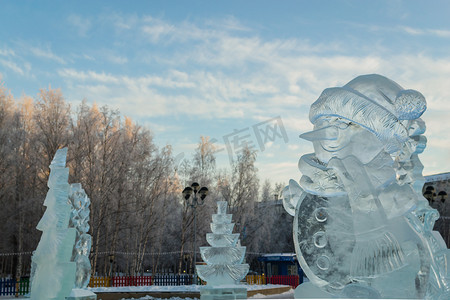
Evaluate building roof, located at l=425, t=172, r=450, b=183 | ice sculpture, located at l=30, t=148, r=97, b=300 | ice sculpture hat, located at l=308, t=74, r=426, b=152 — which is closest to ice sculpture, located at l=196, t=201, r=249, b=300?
ice sculpture, located at l=30, t=148, r=97, b=300

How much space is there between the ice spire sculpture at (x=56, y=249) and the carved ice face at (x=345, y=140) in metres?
5.46

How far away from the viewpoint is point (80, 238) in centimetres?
1011

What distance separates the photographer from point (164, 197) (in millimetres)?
29000

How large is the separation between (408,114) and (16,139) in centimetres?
2673

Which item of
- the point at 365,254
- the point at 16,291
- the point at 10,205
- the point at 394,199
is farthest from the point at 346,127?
the point at 10,205

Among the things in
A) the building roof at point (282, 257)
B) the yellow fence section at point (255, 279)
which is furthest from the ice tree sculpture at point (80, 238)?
the building roof at point (282, 257)

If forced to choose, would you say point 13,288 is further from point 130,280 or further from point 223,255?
point 223,255

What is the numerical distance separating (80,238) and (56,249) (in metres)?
2.32

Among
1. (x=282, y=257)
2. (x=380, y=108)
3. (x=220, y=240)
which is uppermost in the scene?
(x=380, y=108)

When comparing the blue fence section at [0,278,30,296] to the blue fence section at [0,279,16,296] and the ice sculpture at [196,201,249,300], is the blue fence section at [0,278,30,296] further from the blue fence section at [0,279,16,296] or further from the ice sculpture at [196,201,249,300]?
the ice sculpture at [196,201,249,300]

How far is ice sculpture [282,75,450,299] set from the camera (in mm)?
3965

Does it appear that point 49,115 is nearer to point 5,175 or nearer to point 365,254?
point 5,175

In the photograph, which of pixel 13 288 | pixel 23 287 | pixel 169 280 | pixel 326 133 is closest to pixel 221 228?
pixel 326 133

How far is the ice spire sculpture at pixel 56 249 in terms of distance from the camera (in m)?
7.71
